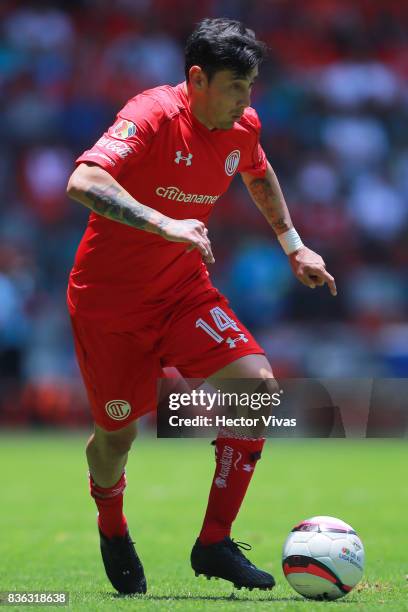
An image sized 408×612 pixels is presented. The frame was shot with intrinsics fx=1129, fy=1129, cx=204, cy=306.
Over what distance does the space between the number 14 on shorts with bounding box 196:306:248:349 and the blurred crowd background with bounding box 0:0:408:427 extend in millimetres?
9573

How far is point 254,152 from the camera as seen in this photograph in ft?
18.0

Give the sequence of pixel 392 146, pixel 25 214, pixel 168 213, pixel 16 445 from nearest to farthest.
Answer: pixel 168 213, pixel 16 445, pixel 25 214, pixel 392 146

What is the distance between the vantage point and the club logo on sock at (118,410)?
5.22 m

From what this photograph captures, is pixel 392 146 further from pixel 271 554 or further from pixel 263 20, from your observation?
pixel 271 554

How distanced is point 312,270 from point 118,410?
1119 millimetres

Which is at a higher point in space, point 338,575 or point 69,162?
point 69,162

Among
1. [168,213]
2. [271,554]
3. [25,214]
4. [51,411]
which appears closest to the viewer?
[168,213]

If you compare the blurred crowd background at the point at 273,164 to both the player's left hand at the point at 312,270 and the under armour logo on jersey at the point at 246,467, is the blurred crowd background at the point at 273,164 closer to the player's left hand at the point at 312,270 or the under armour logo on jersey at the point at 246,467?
the player's left hand at the point at 312,270

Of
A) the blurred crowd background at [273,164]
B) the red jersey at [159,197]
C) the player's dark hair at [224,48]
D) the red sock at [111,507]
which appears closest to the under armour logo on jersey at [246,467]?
the red sock at [111,507]

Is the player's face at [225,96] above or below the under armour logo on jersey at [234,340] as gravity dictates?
above

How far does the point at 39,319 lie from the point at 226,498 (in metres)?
10.5

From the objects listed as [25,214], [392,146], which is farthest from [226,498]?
[392,146]

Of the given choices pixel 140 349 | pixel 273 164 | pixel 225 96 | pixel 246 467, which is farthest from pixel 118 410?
pixel 273 164

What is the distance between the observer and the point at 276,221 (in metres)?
5.71
